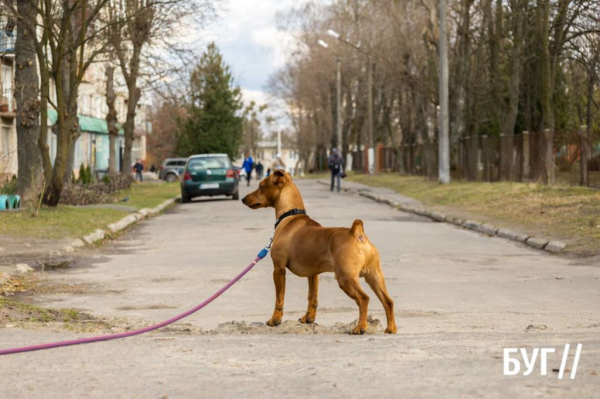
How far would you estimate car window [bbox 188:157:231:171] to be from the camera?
117 ft

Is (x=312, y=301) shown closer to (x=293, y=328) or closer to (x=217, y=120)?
(x=293, y=328)

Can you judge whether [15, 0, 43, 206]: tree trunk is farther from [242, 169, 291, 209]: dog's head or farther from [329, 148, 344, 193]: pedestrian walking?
[329, 148, 344, 193]: pedestrian walking

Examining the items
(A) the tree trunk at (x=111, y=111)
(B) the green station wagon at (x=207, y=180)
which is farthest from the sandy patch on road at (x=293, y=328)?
(A) the tree trunk at (x=111, y=111)

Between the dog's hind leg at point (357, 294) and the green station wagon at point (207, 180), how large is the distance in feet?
92.9

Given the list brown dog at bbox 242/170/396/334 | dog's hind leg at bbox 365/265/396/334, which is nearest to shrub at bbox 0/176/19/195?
brown dog at bbox 242/170/396/334

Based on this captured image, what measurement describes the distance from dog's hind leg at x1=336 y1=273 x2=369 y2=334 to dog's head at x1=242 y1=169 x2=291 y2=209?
1.40m

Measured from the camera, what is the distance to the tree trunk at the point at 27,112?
24.2 metres

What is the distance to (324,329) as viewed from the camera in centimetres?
768

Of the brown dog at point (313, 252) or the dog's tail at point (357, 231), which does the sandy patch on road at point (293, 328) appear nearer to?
the brown dog at point (313, 252)

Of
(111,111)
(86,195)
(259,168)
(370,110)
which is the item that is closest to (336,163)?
(111,111)

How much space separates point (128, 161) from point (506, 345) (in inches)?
1587

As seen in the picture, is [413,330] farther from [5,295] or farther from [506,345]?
[5,295]

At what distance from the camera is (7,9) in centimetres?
2327

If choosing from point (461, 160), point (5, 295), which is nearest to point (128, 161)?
point (461, 160)
